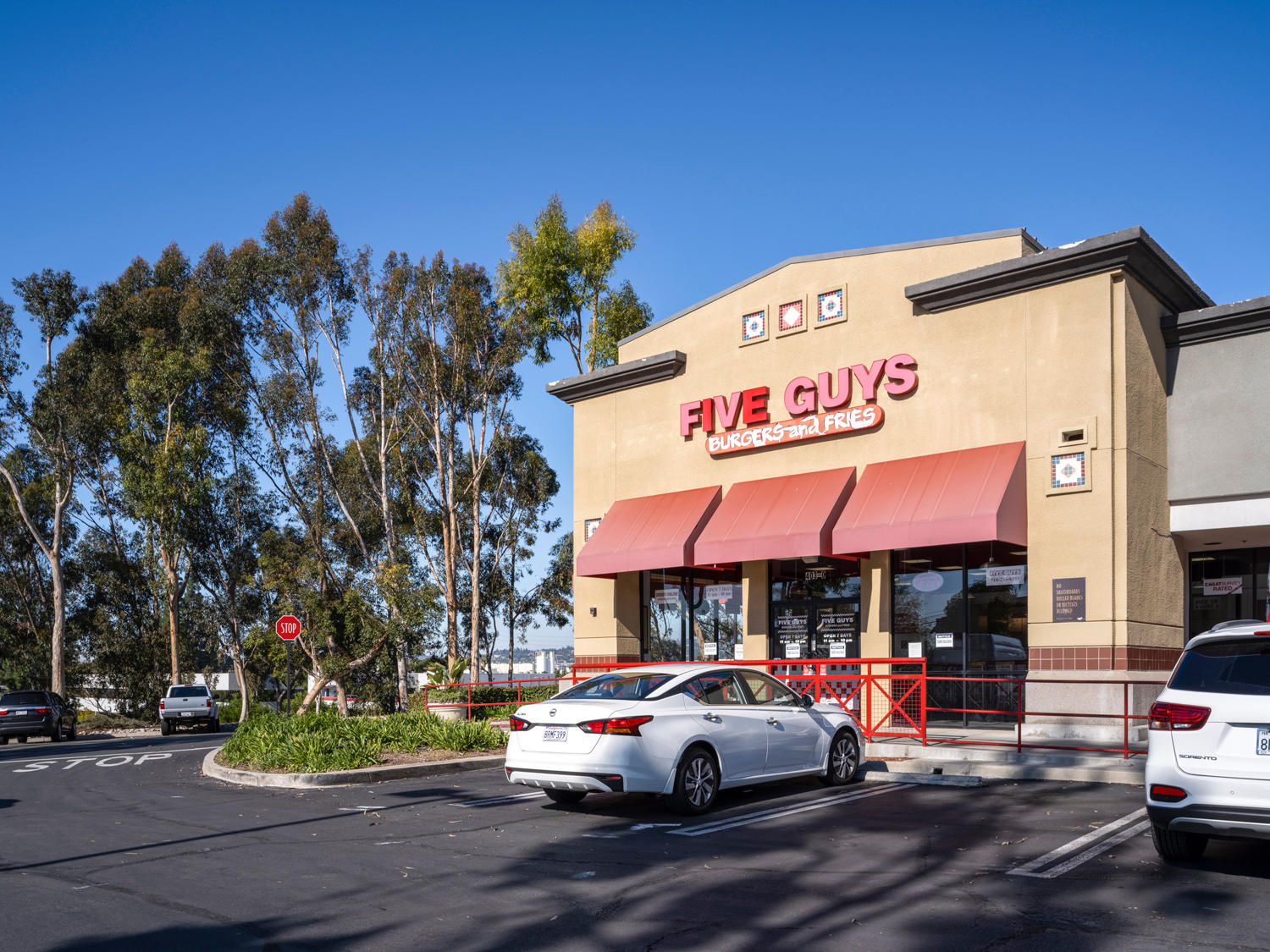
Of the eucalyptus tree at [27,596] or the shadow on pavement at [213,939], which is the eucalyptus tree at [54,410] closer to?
the eucalyptus tree at [27,596]

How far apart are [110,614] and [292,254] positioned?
67.4 feet

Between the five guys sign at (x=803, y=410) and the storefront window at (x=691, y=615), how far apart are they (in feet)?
9.34

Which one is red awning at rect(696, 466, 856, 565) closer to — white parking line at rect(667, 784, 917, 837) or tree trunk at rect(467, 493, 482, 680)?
white parking line at rect(667, 784, 917, 837)

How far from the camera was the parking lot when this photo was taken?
6.36 m

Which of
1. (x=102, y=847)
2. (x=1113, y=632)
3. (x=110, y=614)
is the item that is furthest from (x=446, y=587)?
(x=102, y=847)

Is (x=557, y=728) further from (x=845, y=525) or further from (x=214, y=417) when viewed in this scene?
(x=214, y=417)

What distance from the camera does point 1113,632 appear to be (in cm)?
1623

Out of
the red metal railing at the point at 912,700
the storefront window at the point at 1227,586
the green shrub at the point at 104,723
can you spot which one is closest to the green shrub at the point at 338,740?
the red metal railing at the point at 912,700

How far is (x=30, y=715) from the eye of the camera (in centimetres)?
3114

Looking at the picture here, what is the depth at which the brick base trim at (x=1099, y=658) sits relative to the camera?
16141mm

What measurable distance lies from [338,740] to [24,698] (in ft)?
68.8

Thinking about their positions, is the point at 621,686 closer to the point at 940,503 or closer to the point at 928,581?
the point at 940,503

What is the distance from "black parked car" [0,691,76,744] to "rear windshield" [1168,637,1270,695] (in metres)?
32.1

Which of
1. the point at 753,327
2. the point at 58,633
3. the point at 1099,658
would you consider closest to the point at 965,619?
the point at 1099,658
